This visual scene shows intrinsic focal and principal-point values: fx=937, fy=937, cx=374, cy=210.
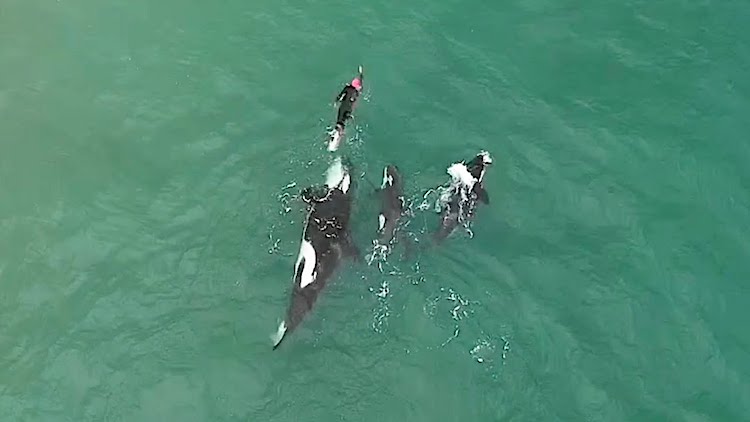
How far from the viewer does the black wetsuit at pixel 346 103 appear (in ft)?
40.2

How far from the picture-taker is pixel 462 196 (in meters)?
12.1

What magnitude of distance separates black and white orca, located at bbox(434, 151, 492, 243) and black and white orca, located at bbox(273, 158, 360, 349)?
1233 mm

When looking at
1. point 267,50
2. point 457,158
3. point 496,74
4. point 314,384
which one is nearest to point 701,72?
point 496,74

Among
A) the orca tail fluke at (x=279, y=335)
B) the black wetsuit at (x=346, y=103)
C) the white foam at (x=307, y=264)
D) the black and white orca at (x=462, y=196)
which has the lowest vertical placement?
the orca tail fluke at (x=279, y=335)

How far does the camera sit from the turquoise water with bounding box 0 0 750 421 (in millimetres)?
10875

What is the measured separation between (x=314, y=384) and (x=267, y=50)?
5332 mm

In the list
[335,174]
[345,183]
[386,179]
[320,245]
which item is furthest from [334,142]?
[320,245]

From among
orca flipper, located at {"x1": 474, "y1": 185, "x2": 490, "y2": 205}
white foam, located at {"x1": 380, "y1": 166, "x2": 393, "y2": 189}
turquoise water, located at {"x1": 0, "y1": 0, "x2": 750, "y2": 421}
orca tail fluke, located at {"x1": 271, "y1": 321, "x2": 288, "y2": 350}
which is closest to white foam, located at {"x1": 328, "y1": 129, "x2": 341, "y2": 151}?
turquoise water, located at {"x1": 0, "y1": 0, "x2": 750, "y2": 421}

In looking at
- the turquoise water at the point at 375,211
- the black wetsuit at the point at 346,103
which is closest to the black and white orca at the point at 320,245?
the turquoise water at the point at 375,211

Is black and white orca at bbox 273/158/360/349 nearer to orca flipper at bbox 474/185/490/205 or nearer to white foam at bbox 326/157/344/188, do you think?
white foam at bbox 326/157/344/188

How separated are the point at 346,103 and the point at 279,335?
325cm

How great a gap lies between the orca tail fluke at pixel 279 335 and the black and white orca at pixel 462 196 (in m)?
2.30

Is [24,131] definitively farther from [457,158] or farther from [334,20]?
[457,158]

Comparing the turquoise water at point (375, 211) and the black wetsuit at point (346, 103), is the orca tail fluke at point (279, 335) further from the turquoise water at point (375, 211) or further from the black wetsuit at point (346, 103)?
the black wetsuit at point (346, 103)
